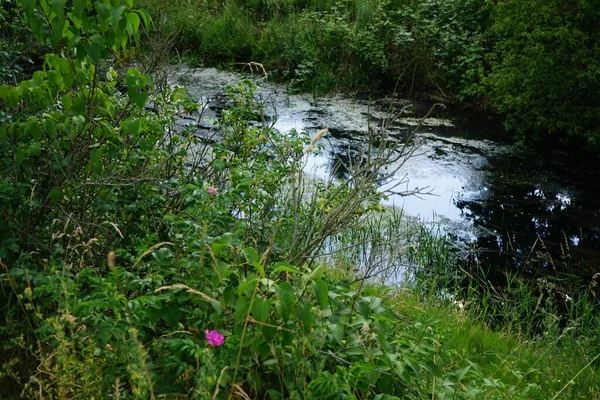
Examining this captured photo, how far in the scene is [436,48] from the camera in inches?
458

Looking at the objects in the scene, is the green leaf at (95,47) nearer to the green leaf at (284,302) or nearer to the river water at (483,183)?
the green leaf at (284,302)

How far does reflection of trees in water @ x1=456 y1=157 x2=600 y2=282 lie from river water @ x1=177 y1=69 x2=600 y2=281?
10mm

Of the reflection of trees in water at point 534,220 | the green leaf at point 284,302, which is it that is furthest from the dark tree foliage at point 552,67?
the green leaf at point 284,302

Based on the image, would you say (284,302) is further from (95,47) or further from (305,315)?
(95,47)

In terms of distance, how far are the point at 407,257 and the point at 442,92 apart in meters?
6.21

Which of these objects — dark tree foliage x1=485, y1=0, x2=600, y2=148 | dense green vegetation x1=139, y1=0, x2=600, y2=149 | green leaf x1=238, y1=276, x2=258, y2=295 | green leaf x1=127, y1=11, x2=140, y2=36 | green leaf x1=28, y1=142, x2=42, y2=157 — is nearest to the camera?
green leaf x1=238, y1=276, x2=258, y2=295

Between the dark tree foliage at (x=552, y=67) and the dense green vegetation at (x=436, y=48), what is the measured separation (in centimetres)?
1

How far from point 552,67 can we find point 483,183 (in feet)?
6.62

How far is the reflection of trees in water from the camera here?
6199 mm

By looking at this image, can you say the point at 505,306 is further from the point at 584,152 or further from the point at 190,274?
the point at 584,152

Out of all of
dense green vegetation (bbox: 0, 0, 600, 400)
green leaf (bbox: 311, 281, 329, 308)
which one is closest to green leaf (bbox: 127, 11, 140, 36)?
dense green vegetation (bbox: 0, 0, 600, 400)

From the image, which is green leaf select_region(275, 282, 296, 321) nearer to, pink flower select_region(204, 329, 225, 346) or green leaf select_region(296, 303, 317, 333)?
green leaf select_region(296, 303, 317, 333)

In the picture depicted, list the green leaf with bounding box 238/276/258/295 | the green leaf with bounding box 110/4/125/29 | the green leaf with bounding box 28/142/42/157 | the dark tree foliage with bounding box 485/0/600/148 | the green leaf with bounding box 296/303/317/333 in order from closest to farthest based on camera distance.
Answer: the green leaf with bounding box 238/276/258/295 < the green leaf with bounding box 296/303/317/333 < the green leaf with bounding box 110/4/125/29 < the green leaf with bounding box 28/142/42/157 < the dark tree foliage with bounding box 485/0/600/148

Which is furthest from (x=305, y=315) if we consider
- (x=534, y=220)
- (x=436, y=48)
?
(x=436, y=48)
